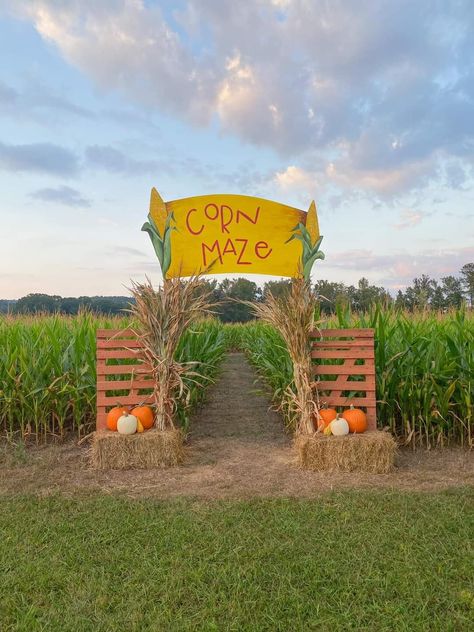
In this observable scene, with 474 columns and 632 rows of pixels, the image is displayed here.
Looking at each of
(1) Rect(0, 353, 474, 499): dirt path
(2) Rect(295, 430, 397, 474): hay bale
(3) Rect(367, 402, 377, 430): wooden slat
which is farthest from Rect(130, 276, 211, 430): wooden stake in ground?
(3) Rect(367, 402, 377, 430): wooden slat

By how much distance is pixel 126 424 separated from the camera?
4684 millimetres

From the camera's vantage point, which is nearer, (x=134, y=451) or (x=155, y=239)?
(x=134, y=451)

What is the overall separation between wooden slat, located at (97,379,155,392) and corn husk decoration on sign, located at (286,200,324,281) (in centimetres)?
225

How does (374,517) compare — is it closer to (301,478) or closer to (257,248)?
(301,478)

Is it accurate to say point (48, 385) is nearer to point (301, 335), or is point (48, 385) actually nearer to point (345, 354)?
point (301, 335)

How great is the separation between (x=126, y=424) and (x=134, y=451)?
0.87 feet

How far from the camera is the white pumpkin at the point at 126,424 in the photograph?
4668 mm

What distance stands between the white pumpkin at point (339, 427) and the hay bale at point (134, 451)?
1.51 meters

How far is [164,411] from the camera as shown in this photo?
4.94m

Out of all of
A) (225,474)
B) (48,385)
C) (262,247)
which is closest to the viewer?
(225,474)

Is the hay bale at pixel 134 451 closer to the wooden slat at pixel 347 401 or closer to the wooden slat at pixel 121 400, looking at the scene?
the wooden slat at pixel 121 400

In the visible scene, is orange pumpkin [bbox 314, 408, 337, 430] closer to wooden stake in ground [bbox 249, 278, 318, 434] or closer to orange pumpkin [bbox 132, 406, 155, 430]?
wooden stake in ground [bbox 249, 278, 318, 434]

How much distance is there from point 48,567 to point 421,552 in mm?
2174

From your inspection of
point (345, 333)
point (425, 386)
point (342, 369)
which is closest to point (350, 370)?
point (342, 369)
